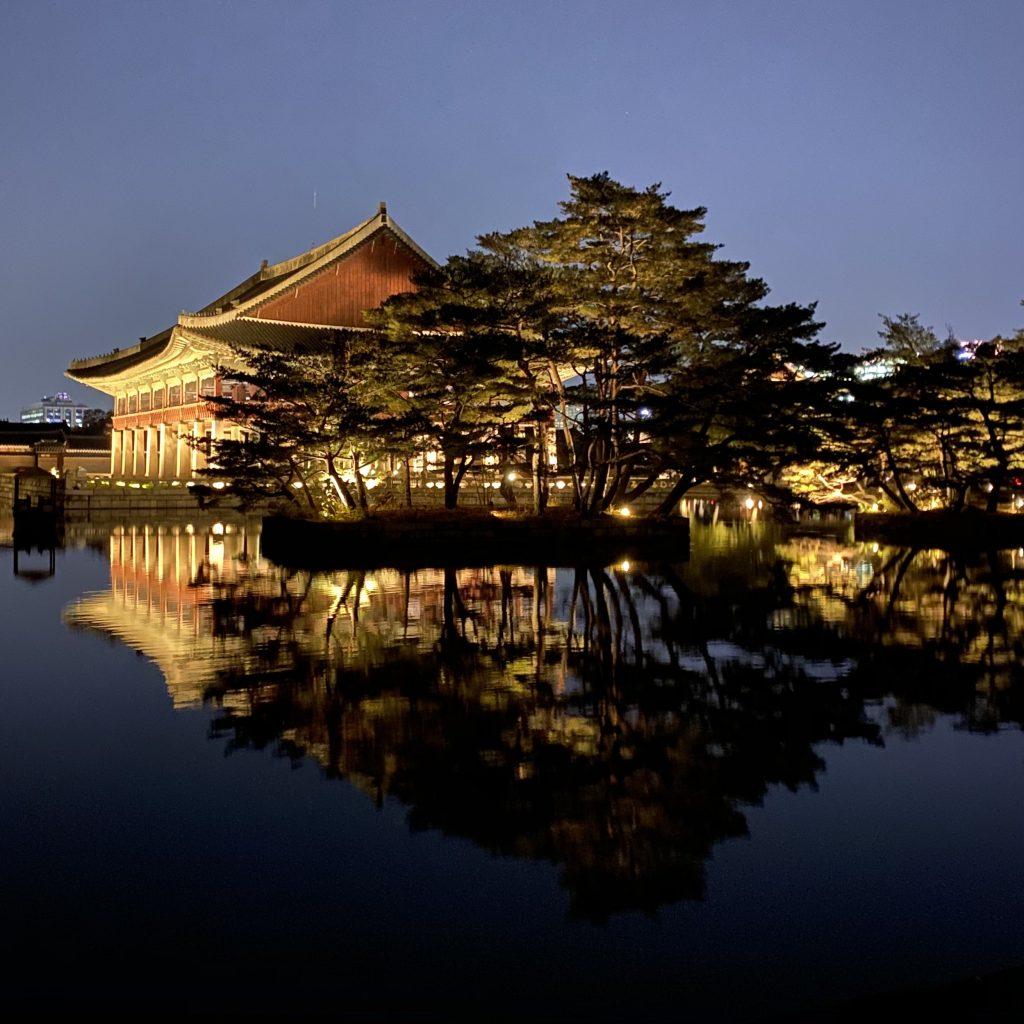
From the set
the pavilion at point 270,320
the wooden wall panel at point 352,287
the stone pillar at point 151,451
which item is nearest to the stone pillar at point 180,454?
the pavilion at point 270,320

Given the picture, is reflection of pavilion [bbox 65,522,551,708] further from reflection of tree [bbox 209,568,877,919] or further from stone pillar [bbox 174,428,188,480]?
stone pillar [bbox 174,428,188,480]

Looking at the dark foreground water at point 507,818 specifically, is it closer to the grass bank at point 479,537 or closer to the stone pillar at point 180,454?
the grass bank at point 479,537

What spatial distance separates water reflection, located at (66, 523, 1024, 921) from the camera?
19.0 feet

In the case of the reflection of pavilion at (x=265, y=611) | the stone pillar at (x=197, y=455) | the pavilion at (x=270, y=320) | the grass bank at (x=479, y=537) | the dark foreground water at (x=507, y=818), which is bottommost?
the dark foreground water at (x=507, y=818)

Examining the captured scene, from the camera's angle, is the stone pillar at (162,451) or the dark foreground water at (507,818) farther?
the stone pillar at (162,451)

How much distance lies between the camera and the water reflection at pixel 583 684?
578 cm

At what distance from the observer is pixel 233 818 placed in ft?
19.0

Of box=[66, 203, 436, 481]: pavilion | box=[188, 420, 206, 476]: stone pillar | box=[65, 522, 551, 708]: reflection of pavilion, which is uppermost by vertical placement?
box=[66, 203, 436, 481]: pavilion

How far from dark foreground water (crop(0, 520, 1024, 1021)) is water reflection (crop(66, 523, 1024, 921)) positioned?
1.7 inches

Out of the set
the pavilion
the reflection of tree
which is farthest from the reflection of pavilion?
the pavilion

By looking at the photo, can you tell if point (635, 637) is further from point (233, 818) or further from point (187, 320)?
point (187, 320)

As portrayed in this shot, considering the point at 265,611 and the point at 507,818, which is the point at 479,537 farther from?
the point at 507,818

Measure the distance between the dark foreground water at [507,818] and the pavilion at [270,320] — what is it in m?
31.8

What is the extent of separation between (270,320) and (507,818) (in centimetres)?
4085
